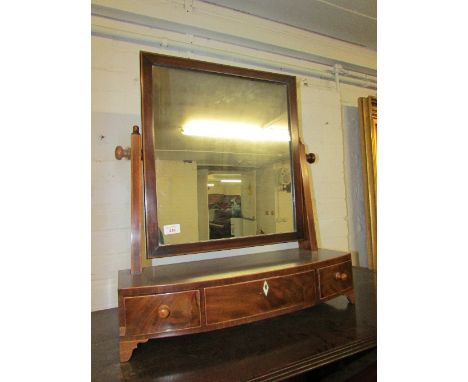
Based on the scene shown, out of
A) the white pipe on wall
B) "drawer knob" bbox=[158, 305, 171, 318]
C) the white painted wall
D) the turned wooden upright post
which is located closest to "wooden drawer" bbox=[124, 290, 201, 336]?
"drawer knob" bbox=[158, 305, 171, 318]

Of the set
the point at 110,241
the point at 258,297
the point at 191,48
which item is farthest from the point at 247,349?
the point at 191,48

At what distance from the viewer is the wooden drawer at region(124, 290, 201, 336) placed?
0.75m

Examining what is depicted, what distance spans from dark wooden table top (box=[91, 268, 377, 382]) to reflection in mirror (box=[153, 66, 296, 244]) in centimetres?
36

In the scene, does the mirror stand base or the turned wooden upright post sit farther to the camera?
the turned wooden upright post

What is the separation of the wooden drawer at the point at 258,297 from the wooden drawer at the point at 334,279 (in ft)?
0.16

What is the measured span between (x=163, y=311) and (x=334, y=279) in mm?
663

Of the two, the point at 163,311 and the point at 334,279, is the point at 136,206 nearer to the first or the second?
the point at 163,311

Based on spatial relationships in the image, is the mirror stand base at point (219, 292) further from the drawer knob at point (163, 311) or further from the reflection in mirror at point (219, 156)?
the reflection in mirror at point (219, 156)

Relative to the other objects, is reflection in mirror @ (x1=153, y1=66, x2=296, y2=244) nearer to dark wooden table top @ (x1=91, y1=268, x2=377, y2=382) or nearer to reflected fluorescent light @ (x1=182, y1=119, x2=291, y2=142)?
reflected fluorescent light @ (x1=182, y1=119, x2=291, y2=142)

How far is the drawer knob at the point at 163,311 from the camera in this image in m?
0.77

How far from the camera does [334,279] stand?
1048 mm
